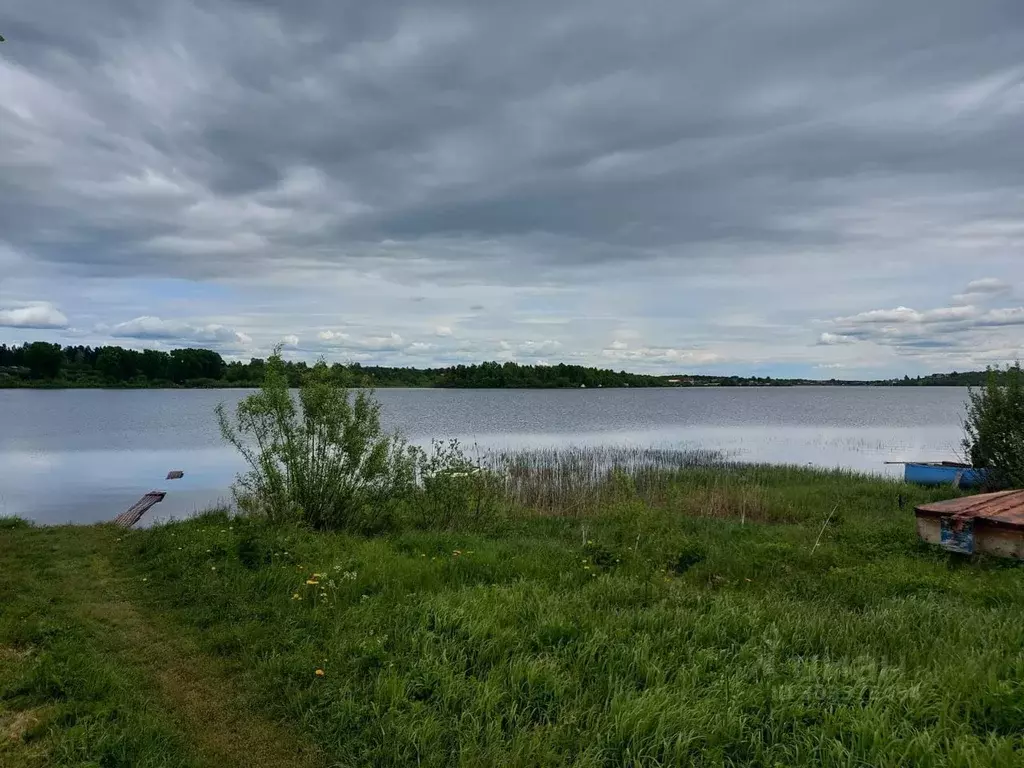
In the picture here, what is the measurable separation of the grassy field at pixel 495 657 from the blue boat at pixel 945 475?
9.10 meters

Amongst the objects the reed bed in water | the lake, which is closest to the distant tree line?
the lake

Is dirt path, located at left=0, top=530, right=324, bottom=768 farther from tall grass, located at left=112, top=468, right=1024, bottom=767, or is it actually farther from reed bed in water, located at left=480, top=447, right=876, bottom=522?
reed bed in water, located at left=480, top=447, right=876, bottom=522

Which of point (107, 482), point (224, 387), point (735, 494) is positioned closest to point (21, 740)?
point (735, 494)

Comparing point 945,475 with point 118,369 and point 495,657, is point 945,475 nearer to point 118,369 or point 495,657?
point 495,657

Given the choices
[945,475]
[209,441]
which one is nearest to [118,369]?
[209,441]

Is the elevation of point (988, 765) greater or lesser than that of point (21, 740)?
greater

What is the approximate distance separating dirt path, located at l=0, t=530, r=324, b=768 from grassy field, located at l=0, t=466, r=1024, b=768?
0.02 m

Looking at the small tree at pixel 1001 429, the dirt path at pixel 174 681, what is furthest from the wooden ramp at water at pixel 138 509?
the small tree at pixel 1001 429

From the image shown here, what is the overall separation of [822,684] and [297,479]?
9384 mm

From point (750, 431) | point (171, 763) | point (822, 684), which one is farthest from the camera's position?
point (750, 431)

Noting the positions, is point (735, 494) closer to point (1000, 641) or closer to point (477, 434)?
point (1000, 641)

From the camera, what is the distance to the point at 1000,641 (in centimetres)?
553

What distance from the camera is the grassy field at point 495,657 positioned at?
13.8 ft

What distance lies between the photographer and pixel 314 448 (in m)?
11.9
